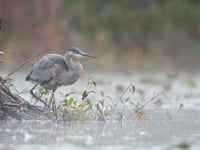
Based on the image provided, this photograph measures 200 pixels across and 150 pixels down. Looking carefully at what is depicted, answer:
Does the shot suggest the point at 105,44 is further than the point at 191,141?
Yes

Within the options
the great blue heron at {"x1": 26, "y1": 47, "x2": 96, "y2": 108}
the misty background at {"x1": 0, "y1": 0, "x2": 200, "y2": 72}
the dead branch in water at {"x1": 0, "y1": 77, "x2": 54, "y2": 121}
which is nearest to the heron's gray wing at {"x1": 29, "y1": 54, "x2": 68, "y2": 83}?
the great blue heron at {"x1": 26, "y1": 47, "x2": 96, "y2": 108}

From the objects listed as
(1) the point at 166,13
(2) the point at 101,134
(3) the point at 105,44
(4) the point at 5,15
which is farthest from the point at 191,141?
(1) the point at 166,13

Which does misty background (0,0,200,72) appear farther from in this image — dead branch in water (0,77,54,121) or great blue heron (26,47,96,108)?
dead branch in water (0,77,54,121)

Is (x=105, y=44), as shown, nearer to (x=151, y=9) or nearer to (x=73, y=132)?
(x=151, y=9)

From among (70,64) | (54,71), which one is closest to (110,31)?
(70,64)

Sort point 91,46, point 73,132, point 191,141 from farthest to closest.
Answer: point 91,46
point 73,132
point 191,141

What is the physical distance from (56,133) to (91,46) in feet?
37.7

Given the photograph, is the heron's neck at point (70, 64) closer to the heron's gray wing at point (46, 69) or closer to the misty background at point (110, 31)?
the heron's gray wing at point (46, 69)

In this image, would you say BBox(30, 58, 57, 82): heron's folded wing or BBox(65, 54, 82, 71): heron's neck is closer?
BBox(30, 58, 57, 82): heron's folded wing

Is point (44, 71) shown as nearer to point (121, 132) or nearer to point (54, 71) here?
point (54, 71)

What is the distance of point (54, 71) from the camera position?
10.9 meters

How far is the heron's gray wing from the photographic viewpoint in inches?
426

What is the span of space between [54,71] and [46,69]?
123mm

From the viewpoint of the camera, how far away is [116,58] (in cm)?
2077
